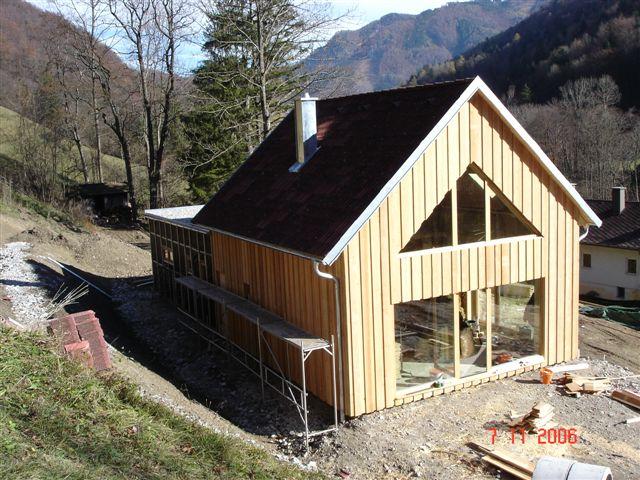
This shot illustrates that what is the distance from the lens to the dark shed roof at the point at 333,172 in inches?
448

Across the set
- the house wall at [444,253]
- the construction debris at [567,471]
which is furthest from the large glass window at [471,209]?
the construction debris at [567,471]

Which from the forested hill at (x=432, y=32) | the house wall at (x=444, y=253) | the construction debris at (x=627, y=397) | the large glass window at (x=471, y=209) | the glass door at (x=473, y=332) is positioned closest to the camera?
the house wall at (x=444, y=253)

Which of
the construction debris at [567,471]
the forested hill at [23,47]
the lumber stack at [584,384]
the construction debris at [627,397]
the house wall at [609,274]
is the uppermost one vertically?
the forested hill at [23,47]

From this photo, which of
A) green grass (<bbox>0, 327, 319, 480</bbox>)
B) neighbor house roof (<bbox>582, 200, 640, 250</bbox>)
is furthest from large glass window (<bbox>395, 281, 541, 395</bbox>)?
neighbor house roof (<bbox>582, 200, 640, 250</bbox>)

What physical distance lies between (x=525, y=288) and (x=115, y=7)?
29.8m

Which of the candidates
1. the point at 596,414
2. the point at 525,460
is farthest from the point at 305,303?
the point at 596,414

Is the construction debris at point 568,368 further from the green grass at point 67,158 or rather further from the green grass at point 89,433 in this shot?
the green grass at point 67,158

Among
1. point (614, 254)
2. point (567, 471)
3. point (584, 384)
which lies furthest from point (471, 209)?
point (614, 254)

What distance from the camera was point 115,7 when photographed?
34.1 meters

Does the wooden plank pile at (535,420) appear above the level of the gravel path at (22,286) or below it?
below

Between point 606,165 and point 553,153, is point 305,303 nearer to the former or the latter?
point 606,165

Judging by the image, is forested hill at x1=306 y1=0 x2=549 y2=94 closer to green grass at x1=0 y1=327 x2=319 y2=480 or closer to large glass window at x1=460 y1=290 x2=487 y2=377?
large glass window at x1=460 y1=290 x2=487 y2=377
